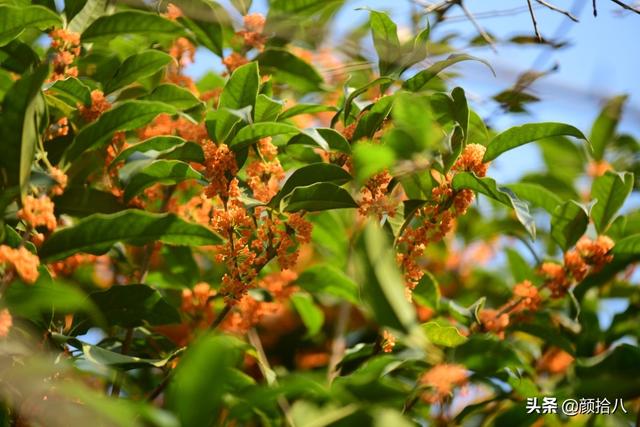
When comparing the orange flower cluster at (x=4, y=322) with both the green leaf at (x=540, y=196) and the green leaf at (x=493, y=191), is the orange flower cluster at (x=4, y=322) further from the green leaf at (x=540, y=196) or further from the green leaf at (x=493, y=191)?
the green leaf at (x=540, y=196)

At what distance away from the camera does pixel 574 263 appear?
169cm

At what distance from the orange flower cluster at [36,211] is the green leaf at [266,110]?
17.6 inches

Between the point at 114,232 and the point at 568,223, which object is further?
the point at 568,223

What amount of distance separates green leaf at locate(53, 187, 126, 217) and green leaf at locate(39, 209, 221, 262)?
1.01ft

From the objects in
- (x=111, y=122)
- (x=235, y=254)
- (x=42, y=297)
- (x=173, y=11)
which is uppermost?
(x=173, y=11)

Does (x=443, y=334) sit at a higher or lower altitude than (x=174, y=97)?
lower

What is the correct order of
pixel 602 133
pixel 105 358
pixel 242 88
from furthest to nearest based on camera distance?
pixel 602 133 → pixel 242 88 → pixel 105 358

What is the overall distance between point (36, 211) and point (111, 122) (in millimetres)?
254

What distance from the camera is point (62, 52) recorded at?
154 centimetres

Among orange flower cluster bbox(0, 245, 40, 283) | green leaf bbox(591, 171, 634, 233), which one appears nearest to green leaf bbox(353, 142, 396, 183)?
orange flower cluster bbox(0, 245, 40, 283)

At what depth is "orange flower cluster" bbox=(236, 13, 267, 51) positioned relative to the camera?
69.5 inches

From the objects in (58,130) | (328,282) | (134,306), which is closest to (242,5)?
(58,130)

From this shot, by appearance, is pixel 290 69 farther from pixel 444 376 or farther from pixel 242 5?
pixel 444 376

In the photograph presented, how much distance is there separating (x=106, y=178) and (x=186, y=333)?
2.37 feet
